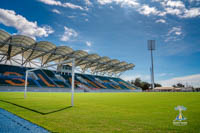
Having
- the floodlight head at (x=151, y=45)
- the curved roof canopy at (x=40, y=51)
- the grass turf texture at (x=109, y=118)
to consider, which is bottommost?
the grass turf texture at (x=109, y=118)

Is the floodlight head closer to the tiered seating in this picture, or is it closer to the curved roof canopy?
the curved roof canopy

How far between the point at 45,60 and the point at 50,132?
44.9 metres

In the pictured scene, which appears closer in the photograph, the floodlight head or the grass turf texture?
the grass turf texture

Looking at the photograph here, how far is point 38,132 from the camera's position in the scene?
12.2 feet

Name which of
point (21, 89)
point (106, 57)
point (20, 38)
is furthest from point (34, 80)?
point (106, 57)

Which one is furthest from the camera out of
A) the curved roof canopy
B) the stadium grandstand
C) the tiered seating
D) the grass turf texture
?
the tiered seating

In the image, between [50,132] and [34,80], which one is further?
[34,80]

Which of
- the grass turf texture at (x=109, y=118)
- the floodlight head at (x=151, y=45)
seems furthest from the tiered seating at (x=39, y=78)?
the grass turf texture at (x=109, y=118)

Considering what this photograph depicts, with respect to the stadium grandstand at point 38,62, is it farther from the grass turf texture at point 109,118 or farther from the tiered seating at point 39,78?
the grass turf texture at point 109,118

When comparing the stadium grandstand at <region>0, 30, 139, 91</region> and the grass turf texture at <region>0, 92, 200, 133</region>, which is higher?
the stadium grandstand at <region>0, 30, 139, 91</region>

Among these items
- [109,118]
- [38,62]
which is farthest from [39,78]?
[109,118]

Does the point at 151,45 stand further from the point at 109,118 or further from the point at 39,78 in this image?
the point at 109,118

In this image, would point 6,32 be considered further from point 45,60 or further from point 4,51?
point 45,60

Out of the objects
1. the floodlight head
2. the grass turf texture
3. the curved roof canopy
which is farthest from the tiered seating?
the grass turf texture
